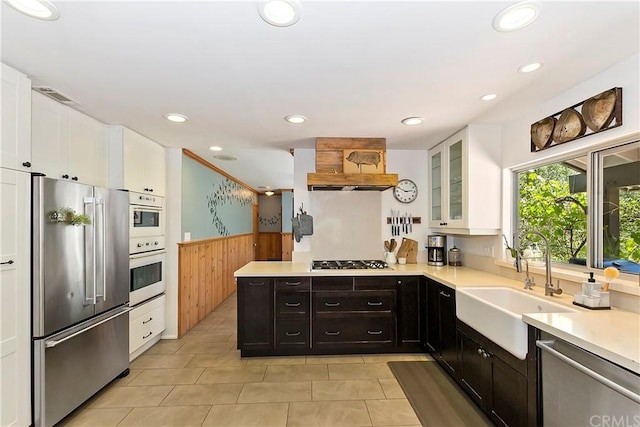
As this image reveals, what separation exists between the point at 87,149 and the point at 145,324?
1854 mm

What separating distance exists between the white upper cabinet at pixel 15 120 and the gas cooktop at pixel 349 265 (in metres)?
2.50

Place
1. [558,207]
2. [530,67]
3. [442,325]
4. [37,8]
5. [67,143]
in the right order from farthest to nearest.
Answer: [442,325]
[558,207]
[67,143]
[530,67]
[37,8]

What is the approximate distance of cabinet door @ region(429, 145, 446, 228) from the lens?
362cm

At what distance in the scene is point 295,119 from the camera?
2.80 metres

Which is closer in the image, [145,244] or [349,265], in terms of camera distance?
[145,244]

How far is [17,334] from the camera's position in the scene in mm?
1923

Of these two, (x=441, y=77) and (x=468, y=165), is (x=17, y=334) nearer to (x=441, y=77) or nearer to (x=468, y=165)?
(x=441, y=77)

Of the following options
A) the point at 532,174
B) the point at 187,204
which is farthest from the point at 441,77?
the point at 187,204

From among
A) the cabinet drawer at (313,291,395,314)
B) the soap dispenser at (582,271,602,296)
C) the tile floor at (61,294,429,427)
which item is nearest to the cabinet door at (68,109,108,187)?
the tile floor at (61,294,429,427)

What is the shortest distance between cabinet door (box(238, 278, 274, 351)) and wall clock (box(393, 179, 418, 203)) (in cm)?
192

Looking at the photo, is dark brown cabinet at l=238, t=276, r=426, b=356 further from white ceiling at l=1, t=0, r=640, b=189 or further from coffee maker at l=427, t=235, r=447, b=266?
white ceiling at l=1, t=0, r=640, b=189

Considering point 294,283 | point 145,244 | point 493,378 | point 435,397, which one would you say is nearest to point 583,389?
point 493,378

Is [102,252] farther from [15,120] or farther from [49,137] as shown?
[15,120]

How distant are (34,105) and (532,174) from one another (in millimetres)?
3960
